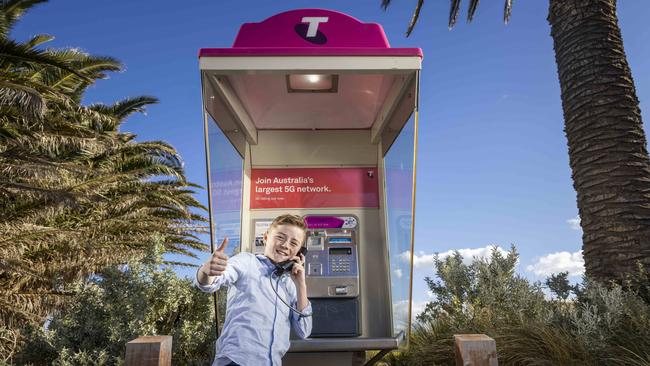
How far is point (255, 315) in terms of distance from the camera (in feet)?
8.43

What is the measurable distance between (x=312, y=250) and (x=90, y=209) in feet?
35.5

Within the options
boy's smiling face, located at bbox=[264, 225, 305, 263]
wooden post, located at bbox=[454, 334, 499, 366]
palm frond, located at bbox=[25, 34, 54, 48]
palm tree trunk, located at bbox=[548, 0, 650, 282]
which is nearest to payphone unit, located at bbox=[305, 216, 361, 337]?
boy's smiling face, located at bbox=[264, 225, 305, 263]

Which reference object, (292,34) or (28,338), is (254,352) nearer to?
(292,34)

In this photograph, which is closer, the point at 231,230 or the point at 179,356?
the point at 231,230

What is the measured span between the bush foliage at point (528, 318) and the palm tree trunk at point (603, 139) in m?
0.40

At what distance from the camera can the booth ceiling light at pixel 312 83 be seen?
4578mm

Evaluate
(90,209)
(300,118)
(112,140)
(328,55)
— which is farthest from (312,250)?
(90,209)

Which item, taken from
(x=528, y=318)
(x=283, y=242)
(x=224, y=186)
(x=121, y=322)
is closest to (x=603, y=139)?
(x=528, y=318)

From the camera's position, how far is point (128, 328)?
18.2 ft

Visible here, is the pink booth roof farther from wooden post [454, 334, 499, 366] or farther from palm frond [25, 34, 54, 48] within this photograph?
palm frond [25, 34, 54, 48]

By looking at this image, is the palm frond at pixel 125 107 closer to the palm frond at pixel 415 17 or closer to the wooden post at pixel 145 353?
the palm frond at pixel 415 17

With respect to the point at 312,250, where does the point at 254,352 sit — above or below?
below

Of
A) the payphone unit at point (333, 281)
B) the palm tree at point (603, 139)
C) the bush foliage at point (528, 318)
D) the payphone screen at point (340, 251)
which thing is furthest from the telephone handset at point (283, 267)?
the palm tree at point (603, 139)

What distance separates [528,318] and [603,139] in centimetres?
251
